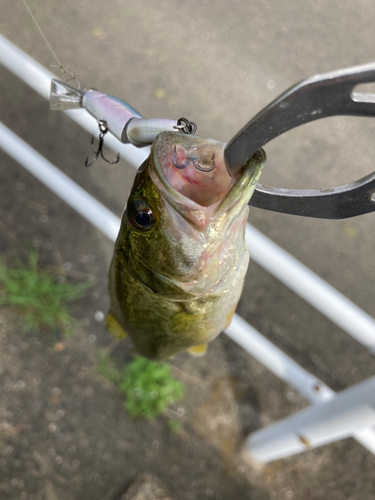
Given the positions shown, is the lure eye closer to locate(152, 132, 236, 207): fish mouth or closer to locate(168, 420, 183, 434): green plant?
locate(152, 132, 236, 207): fish mouth

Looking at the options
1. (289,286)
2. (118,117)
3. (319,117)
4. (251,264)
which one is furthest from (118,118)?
(251,264)

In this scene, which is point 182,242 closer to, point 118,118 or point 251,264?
point 118,118

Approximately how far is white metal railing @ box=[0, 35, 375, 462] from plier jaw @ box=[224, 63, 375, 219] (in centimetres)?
82

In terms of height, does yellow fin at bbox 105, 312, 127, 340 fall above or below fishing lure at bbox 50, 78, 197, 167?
below

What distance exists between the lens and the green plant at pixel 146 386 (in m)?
2.31

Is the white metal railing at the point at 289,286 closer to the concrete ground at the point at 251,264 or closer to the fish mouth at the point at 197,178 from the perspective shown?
the concrete ground at the point at 251,264

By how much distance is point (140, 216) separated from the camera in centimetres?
82

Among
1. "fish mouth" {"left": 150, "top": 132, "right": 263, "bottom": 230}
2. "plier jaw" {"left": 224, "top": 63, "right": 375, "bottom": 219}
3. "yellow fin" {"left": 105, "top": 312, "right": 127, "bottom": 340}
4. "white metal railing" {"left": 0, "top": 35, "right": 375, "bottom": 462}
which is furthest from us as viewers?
"white metal railing" {"left": 0, "top": 35, "right": 375, "bottom": 462}

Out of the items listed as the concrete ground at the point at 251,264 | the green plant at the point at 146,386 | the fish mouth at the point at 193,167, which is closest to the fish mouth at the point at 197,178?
the fish mouth at the point at 193,167

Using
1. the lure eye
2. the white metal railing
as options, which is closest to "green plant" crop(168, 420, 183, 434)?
the white metal railing

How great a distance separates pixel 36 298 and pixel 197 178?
2.06m

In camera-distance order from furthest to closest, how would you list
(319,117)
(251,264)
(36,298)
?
(251,264) → (36,298) → (319,117)

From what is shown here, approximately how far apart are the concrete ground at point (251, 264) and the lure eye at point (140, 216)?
1.83m

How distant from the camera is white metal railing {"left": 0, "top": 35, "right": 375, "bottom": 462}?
143 cm
